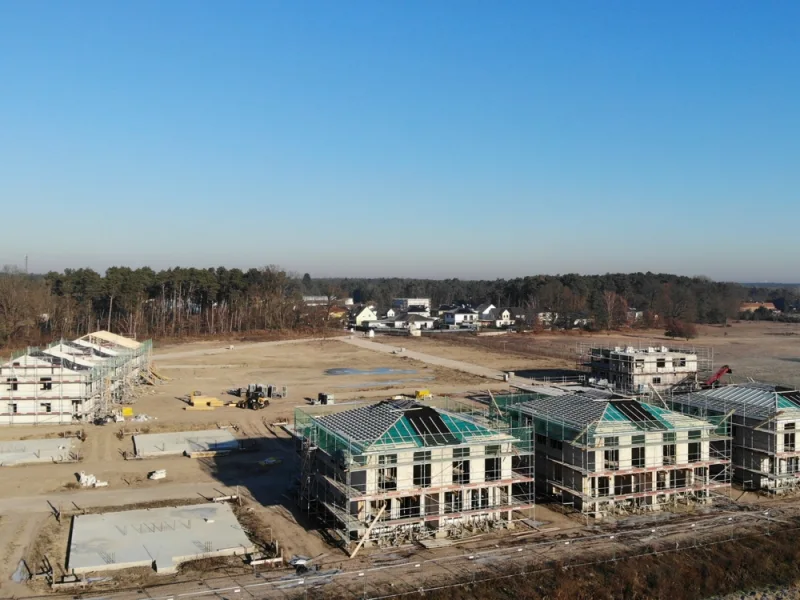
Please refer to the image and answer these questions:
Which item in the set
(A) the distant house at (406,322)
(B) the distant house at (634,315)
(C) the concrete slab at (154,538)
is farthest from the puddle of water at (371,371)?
(B) the distant house at (634,315)

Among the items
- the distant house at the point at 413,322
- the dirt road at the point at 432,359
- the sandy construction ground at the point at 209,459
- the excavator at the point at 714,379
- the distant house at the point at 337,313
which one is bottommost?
the sandy construction ground at the point at 209,459

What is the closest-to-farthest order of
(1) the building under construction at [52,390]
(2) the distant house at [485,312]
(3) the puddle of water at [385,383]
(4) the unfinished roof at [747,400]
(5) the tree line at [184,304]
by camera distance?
(4) the unfinished roof at [747,400] < (1) the building under construction at [52,390] < (3) the puddle of water at [385,383] < (5) the tree line at [184,304] < (2) the distant house at [485,312]

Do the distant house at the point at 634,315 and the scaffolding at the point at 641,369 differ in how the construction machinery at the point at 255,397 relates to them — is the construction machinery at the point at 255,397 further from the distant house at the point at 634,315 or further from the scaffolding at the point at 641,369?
the distant house at the point at 634,315

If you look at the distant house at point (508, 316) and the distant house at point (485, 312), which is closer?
the distant house at point (508, 316)

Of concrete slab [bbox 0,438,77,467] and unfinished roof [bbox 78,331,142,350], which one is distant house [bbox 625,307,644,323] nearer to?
Result: unfinished roof [bbox 78,331,142,350]

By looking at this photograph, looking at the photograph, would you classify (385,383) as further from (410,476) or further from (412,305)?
(412,305)

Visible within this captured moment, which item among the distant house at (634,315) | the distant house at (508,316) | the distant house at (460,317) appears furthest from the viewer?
the distant house at (460,317)

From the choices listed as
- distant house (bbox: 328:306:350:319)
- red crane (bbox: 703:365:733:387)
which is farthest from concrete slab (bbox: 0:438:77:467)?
distant house (bbox: 328:306:350:319)

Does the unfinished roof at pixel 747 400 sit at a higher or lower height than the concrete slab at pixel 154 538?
higher
